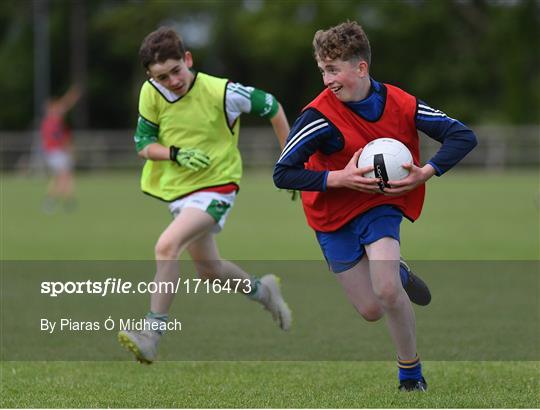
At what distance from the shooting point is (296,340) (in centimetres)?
784

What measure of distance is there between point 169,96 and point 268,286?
157cm

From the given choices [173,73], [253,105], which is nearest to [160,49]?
[173,73]

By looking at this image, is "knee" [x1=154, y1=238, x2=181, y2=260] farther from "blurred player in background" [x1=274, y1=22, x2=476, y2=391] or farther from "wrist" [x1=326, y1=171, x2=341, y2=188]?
"wrist" [x1=326, y1=171, x2=341, y2=188]

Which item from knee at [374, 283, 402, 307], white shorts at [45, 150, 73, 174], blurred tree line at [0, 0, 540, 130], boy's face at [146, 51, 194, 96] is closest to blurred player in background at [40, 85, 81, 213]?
white shorts at [45, 150, 73, 174]

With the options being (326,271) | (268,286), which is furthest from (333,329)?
(326,271)

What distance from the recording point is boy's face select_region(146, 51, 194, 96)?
23.6 ft

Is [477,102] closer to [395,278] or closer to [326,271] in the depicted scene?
[326,271]

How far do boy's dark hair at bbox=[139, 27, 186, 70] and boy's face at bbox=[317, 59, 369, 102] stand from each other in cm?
146

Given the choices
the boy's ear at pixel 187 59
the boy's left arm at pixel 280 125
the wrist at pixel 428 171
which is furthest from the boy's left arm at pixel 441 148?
the boy's ear at pixel 187 59

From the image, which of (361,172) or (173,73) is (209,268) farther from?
(361,172)

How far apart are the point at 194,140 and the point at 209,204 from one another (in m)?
0.47

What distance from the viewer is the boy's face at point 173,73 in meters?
7.18

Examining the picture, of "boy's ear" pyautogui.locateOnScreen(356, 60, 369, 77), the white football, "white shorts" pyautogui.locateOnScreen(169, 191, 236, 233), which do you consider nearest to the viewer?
the white football

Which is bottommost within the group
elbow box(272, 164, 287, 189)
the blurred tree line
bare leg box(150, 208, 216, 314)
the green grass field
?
the blurred tree line
